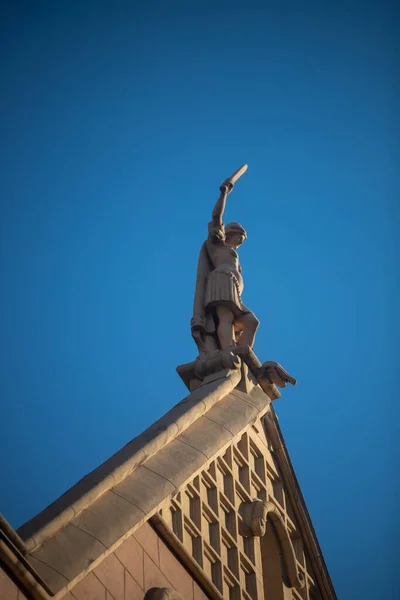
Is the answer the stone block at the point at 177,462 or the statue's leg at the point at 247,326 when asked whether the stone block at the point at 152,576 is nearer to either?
the stone block at the point at 177,462

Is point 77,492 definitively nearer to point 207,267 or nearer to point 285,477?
point 285,477

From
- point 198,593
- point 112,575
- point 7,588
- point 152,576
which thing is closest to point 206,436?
point 198,593

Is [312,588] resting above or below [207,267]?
below

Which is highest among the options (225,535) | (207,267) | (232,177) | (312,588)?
(232,177)

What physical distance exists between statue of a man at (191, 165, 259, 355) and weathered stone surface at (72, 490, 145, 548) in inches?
196

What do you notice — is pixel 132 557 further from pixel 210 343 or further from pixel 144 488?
pixel 210 343

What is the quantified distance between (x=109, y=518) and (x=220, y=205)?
7.51 metres

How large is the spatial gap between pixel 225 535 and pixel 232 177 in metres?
7.15

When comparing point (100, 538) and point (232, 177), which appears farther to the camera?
Result: point (232, 177)

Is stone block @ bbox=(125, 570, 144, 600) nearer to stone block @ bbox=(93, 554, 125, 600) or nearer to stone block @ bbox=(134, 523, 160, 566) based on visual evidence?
stone block @ bbox=(93, 554, 125, 600)

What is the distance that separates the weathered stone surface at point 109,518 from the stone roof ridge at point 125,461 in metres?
0.08

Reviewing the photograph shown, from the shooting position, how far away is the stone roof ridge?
33.3 ft

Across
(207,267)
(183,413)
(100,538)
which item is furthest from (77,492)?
(207,267)

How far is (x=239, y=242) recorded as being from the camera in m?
17.5
